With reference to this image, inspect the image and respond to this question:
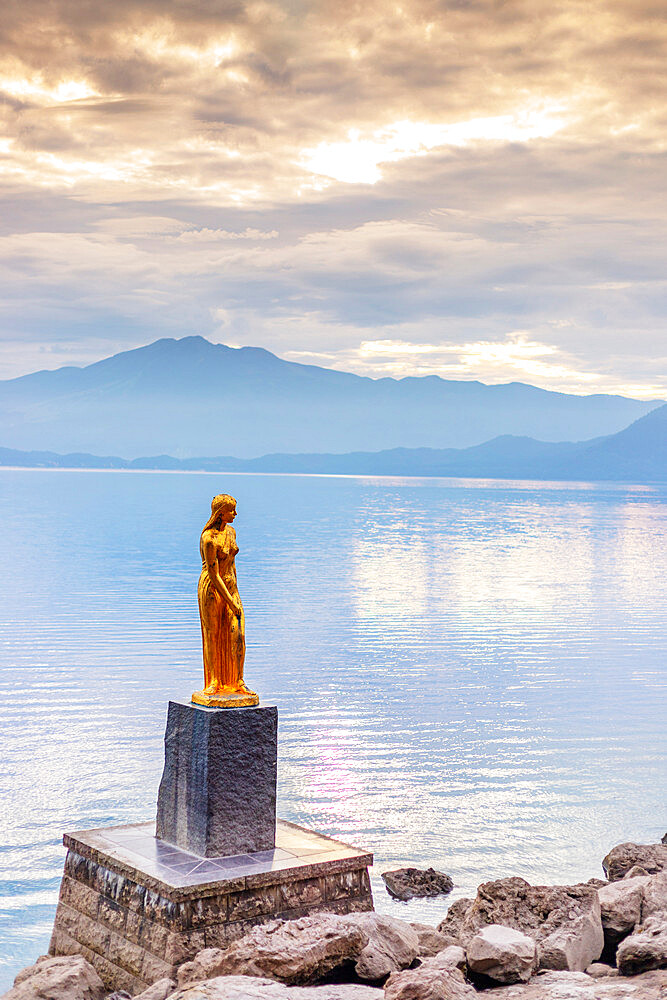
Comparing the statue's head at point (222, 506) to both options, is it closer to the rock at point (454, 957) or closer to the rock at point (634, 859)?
the rock at point (454, 957)

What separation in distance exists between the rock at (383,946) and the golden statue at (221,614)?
77.6 inches

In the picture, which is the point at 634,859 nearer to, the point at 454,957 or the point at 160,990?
the point at 454,957

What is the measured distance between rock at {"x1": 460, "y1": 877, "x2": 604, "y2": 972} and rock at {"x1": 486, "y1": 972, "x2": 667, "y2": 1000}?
30 cm

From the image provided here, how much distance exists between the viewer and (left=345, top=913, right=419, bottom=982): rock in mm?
7281

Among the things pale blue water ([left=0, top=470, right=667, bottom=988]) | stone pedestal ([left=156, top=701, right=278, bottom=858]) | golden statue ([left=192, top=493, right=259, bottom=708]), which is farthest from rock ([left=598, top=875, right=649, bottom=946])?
golden statue ([left=192, top=493, right=259, bottom=708])

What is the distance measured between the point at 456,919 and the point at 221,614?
3141 millimetres

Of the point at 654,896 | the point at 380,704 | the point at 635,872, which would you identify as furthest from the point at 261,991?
the point at 380,704

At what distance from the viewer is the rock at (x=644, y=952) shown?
745cm

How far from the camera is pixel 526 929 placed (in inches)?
330

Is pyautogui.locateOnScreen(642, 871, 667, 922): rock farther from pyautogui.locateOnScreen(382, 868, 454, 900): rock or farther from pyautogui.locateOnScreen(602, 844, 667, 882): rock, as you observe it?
pyautogui.locateOnScreen(382, 868, 454, 900): rock

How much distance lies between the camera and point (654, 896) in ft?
29.6

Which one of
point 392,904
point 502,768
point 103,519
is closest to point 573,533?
point 103,519

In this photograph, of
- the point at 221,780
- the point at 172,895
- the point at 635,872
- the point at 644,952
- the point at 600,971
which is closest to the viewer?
the point at 644,952

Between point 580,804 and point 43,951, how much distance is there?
23.0 ft
